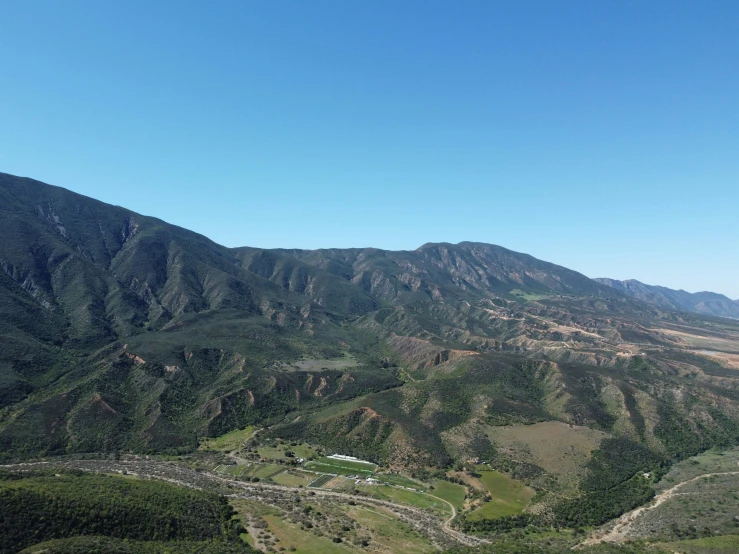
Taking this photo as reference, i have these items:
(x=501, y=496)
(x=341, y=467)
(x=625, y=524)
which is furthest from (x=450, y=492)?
(x=625, y=524)

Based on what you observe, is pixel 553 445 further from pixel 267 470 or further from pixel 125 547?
pixel 125 547

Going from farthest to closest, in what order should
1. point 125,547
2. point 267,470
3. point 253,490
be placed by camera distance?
point 267,470
point 253,490
point 125,547

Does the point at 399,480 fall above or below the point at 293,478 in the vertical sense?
above

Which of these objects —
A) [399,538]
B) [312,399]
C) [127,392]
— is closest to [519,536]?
[399,538]

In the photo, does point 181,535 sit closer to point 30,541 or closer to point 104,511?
point 104,511

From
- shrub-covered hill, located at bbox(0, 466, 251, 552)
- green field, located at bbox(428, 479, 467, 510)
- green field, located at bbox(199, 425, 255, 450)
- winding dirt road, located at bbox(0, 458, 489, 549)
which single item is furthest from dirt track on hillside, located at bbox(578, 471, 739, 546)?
green field, located at bbox(199, 425, 255, 450)

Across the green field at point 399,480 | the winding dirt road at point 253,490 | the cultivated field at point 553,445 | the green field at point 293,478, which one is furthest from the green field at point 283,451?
the cultivated field at point 553,445

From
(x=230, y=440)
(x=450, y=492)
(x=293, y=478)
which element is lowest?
(x=230, y=440)
